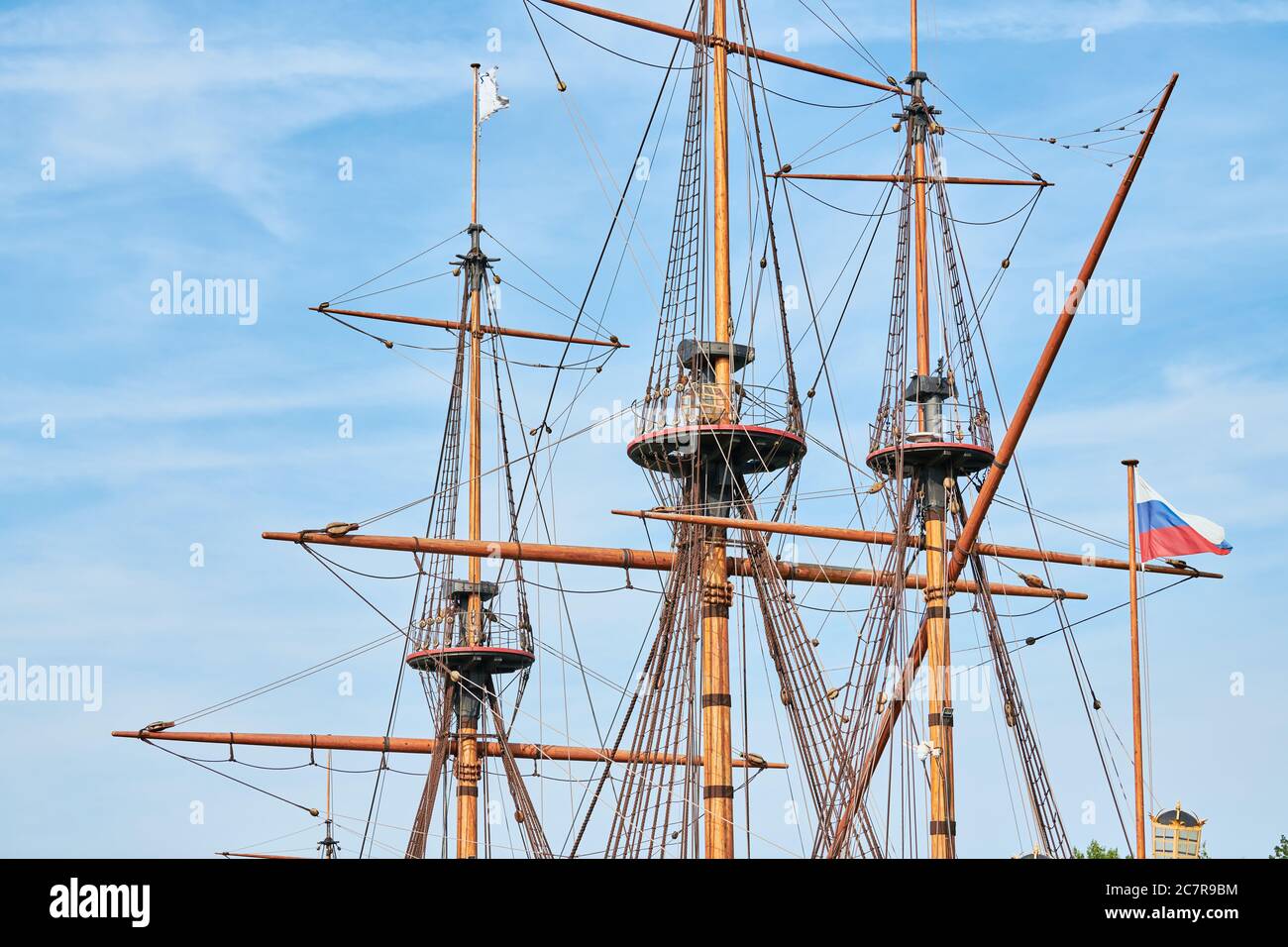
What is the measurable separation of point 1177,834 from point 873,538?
11585mm

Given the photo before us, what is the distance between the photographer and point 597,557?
4522 cm

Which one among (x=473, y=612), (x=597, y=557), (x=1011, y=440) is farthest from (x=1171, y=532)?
(x=473, y=612)

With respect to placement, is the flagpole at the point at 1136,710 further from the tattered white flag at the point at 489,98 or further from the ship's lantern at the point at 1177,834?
the tattered white flag at the point at 489,98

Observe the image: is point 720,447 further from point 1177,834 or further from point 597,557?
point 1177,834

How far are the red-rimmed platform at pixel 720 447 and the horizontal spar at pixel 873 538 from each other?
122cm

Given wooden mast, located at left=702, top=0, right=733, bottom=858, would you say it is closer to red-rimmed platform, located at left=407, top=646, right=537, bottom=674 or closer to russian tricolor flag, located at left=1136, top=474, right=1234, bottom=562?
russian tricolor flag, located at left=1136, top=474, right=1234, bottom=562

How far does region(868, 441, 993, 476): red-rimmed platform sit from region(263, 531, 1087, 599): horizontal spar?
248cm

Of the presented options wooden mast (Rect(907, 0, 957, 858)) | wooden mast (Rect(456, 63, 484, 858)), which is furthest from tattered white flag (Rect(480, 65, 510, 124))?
wooden mast (Rect(907, 0, 957, 858))

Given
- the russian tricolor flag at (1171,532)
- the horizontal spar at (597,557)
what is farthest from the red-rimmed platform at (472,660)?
the russian tricolor flag at (1171,532)

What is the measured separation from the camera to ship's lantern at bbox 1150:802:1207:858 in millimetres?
33938
